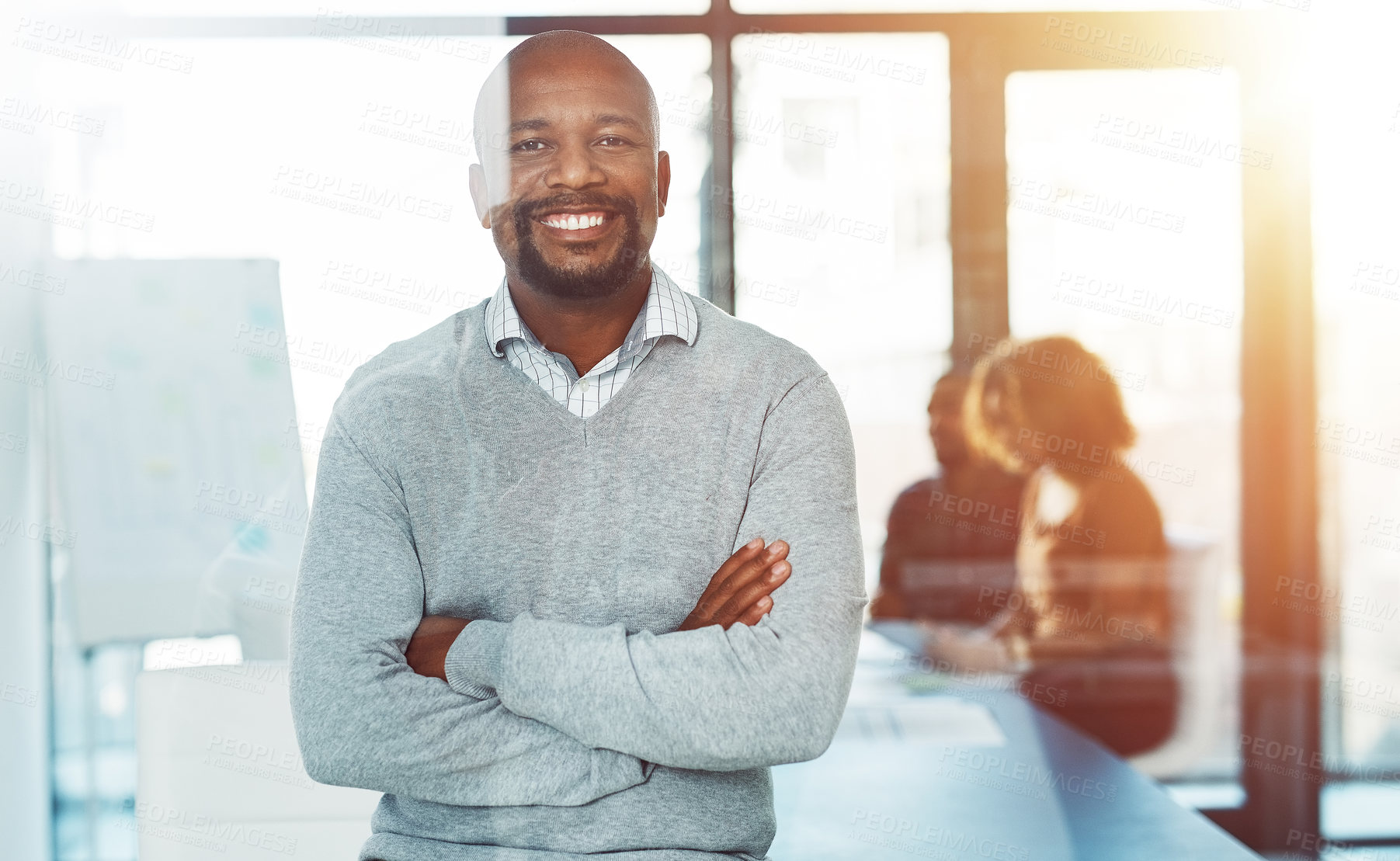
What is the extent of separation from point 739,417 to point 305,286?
30.6 inches

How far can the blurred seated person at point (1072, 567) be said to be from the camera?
3234mm

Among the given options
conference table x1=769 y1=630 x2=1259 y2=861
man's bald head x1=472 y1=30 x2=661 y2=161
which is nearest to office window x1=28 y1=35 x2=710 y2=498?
man's bald head x1=472 y1=30 x2=661 y2=161

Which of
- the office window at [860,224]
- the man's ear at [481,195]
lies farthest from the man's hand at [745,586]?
the office window at [860,224]

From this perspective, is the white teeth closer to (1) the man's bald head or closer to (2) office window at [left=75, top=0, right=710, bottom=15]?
(1) the man's bald head

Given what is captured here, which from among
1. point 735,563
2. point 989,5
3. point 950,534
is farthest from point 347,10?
point 950,534

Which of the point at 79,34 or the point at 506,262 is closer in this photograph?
the point at 506,262

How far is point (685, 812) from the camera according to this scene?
1.34 m

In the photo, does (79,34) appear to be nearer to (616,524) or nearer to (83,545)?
(83,545)

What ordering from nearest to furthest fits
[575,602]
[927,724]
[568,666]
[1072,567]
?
[568,666] < [575,602] < [927,724] < [1072,567]

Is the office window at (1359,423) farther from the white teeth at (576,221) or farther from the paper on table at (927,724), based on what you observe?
the white teeth at (576,221)

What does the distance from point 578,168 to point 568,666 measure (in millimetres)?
645

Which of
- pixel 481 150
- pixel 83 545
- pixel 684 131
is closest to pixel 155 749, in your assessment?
pixel 83 545

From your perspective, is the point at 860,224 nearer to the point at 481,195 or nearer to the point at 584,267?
the point at 481,195

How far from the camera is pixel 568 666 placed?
48.7 inches
